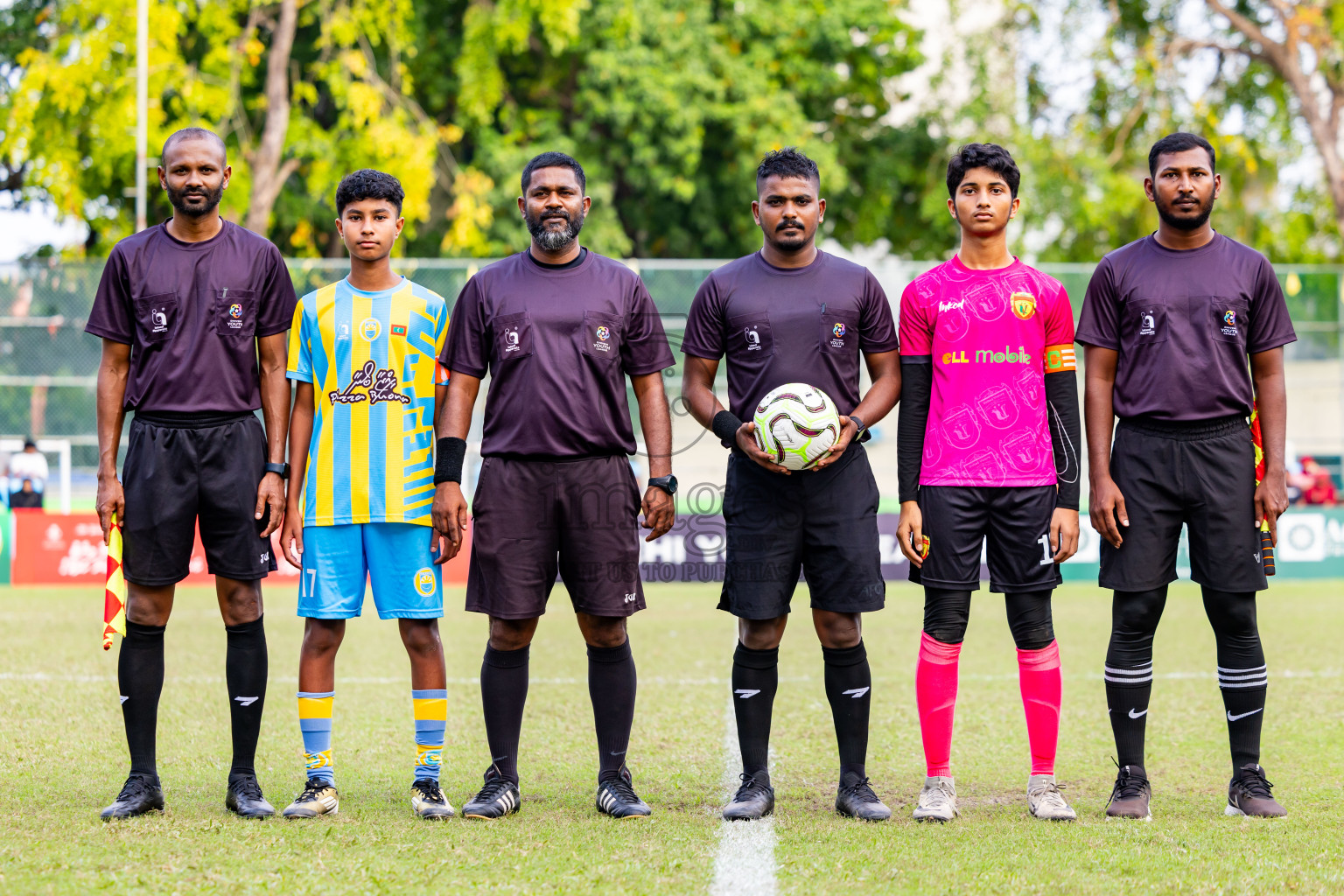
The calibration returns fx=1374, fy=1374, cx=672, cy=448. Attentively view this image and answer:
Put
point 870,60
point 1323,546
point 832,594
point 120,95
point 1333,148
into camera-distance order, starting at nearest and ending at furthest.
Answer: point 832,594, point 1323,546, point 120,95, point 1333,148, point 870,60

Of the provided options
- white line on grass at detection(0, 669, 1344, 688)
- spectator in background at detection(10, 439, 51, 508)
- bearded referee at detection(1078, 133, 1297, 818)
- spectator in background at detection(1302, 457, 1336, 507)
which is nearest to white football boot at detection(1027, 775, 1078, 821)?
bearded referee at detection(1078, 133, 1297, 818)

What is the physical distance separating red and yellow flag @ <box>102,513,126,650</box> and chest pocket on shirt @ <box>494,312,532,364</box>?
4.84 ft

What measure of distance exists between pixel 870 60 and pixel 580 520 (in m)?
22.7

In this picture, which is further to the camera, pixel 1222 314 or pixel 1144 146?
pixel 1144 146

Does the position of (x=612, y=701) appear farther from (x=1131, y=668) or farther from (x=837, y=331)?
(x=1131, y=668)

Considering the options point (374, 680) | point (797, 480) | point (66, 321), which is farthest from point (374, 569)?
point (66, 321)

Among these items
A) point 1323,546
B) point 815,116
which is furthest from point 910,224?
point 1323,546

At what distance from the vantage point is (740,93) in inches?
931

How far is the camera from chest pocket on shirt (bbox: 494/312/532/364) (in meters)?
4.78

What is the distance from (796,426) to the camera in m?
4.59

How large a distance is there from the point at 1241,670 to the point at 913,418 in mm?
1497

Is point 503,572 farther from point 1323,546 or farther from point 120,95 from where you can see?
point 120,95

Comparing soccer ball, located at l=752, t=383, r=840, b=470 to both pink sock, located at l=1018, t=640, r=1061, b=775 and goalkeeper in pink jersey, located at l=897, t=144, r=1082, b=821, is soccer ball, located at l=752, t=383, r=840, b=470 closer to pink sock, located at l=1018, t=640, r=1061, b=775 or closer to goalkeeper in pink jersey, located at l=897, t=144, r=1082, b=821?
goalkeeper in pink jersey, located at l=897, t=144, r=1082, b=821

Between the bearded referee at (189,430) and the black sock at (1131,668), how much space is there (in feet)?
9.88
